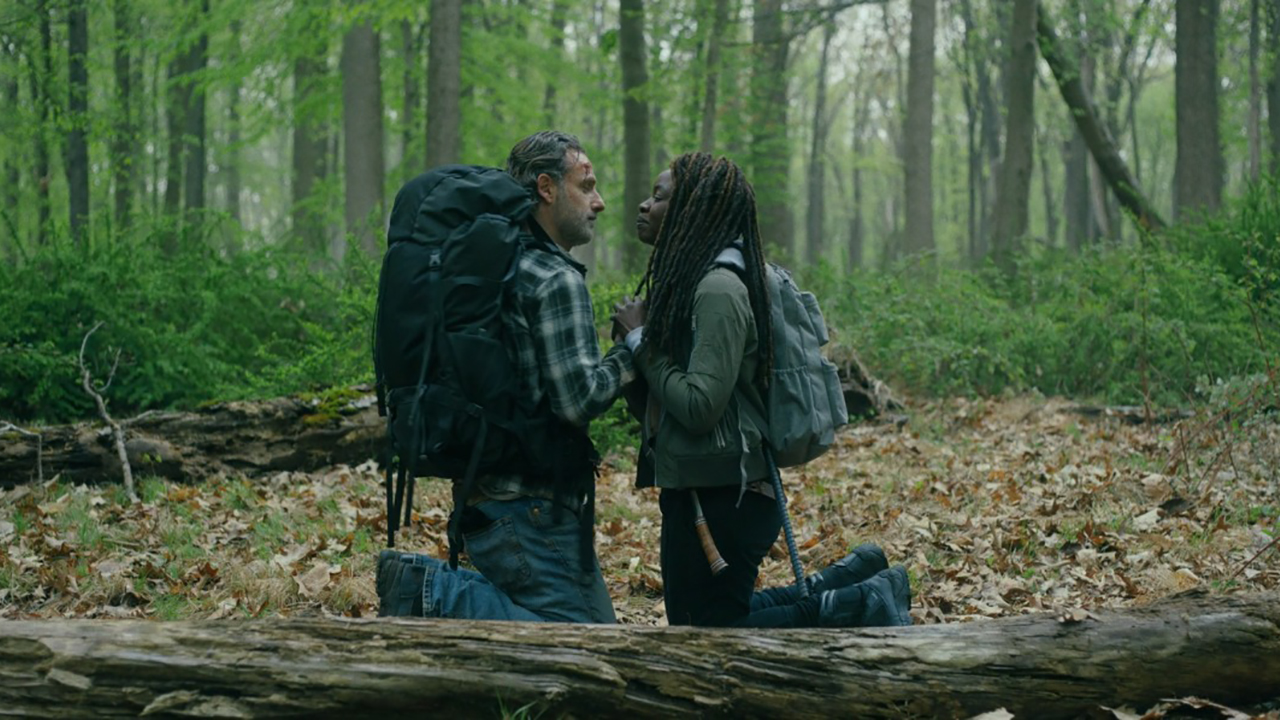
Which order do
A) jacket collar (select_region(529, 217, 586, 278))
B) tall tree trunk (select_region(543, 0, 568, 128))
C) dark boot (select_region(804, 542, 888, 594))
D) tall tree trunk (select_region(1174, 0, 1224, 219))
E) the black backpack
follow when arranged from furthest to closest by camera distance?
tall tree trunk (select_region(543, 0, 568, 128))
tall tree trunk (select_region(1174, 0, 1224, 219))
dark boot (select_region(804, 542, 888, 594))
jacket collar (select_region(529, 217, 586, 278))
the black backpack

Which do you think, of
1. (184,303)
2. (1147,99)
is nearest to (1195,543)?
(184,303)

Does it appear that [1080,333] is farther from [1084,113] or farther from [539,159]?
[539,159]

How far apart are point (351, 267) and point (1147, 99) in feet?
197

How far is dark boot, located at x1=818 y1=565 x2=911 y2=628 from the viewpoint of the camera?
4.21 metres

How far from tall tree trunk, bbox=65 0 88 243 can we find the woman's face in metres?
10.6

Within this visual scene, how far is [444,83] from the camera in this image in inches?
535

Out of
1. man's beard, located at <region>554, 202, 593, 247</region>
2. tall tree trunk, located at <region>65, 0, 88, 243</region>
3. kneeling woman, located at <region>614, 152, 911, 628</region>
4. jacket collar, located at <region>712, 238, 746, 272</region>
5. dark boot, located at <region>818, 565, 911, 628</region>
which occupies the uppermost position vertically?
tall tree trunk, located at <region>65, 0, 88, 243</region>

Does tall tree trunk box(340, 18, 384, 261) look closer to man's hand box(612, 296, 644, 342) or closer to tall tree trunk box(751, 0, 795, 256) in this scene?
tall tree trunk box(751, 0, 795, 256)

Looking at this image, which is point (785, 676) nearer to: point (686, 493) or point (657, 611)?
point (686, 493)

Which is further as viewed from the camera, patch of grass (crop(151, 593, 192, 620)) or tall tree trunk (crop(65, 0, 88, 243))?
tall tree trunk (crop(65, 0, 88, 243))

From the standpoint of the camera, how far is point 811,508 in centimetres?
762

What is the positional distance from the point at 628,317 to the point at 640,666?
1384 mm

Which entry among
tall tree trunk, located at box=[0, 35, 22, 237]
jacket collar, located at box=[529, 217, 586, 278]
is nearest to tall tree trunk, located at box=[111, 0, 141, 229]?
tall tree trunk, located at box=[0, 35, 22, 237]

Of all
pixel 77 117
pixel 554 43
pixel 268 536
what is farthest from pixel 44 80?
pixel 554 43
